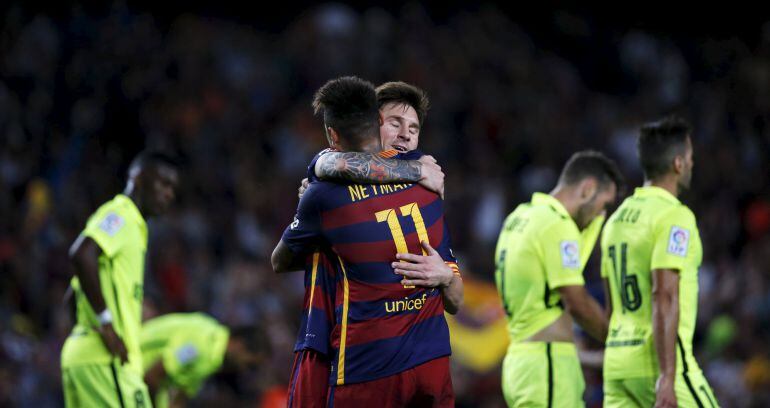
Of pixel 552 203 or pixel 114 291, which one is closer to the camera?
pixel 552 203

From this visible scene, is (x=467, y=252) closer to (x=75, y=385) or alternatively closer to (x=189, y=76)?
(x=189, y=76)

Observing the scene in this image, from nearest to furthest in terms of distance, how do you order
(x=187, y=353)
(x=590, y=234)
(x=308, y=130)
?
(x=590, y=234) < (x=187, y=353) < (x=308, y=130)

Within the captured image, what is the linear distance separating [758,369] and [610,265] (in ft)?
19.3

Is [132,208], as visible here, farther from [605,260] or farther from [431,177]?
[431,177]

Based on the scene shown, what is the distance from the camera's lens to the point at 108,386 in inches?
279

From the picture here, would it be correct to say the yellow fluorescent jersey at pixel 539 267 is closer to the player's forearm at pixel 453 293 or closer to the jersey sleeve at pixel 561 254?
the jersey sleeve at pixel 561 254

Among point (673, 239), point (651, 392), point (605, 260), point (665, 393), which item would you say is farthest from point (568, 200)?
point (665, 393)

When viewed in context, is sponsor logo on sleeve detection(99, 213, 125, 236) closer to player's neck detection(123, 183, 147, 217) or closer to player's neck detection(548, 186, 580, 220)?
player's neck detection(123, 183, 147, 217)

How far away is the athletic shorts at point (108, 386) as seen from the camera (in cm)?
707

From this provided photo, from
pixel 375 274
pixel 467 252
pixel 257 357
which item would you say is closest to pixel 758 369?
pixel 467 252

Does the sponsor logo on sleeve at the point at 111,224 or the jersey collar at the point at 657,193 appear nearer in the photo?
the jersey collar at the point at 657,193

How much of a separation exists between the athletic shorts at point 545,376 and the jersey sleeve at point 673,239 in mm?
805

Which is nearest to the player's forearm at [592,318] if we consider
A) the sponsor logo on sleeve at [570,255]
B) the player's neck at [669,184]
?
the sponsor logo on sleeve at [570,255]

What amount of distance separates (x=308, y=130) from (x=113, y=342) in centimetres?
830
